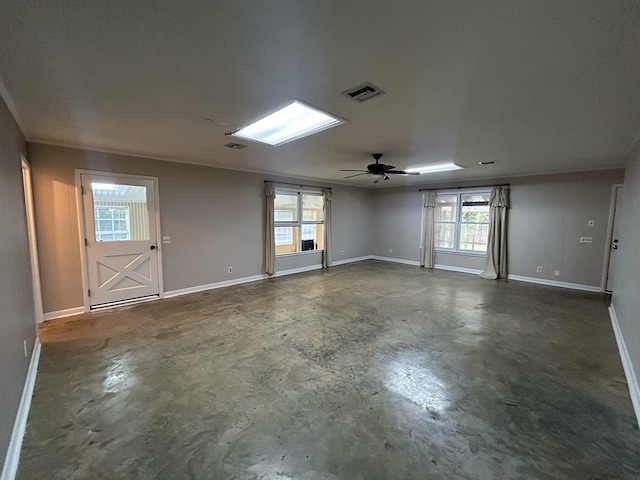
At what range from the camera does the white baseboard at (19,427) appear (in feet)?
5.06

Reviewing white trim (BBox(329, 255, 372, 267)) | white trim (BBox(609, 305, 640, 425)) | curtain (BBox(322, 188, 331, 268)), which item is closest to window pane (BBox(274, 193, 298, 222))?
curtain (BBox(322, 188, 331, 268))

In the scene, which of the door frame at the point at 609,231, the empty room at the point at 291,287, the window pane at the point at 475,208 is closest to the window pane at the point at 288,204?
the empty room at the point at 291,287

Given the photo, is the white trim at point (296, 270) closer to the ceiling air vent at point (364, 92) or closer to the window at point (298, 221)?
the window at point (298, 221)

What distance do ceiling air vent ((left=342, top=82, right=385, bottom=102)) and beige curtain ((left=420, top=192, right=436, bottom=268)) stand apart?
6138 mm

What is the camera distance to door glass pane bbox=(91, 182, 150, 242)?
4.25 metres

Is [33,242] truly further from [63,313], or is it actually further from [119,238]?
[63,313]

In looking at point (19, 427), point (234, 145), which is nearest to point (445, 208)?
point (234, 145)

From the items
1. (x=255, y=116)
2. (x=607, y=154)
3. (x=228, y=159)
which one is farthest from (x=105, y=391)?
(x=607, y=154)

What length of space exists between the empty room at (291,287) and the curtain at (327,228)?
1979 millimetres

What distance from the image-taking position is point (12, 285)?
83.7 inches

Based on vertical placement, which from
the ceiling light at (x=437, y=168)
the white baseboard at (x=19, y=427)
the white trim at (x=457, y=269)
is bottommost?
the white baseboard at (x=19, y=427)

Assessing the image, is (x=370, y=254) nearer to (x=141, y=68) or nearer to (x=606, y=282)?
(x=606, y=282)

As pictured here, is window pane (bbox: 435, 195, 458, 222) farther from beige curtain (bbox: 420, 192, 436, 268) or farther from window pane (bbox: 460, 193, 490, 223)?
window pane (bbox: 460, 193, 490, 223)

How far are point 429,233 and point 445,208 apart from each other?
0.85m
